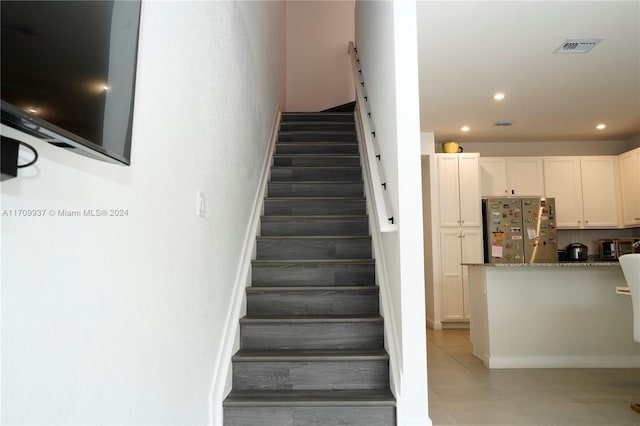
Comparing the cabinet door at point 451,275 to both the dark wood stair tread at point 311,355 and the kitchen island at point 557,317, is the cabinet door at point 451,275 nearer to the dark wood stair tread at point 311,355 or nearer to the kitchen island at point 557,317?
the kitchen island at point 557,317

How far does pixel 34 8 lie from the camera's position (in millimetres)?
785

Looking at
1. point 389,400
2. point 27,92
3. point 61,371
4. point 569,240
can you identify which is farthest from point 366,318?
point 569,240

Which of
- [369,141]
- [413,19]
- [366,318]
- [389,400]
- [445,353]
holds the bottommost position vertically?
[445,353]

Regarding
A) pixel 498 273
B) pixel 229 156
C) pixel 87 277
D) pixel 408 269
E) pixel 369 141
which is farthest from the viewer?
pixel 498 273

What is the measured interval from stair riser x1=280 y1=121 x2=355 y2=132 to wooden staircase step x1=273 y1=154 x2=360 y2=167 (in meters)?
0.93

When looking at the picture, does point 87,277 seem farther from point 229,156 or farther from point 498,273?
point 498,273

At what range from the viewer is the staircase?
2.25 meters

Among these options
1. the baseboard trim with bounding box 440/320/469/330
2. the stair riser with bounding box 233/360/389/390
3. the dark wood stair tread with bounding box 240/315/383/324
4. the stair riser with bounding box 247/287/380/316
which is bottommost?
the baseboard trim with bounding box 440/320/469/330

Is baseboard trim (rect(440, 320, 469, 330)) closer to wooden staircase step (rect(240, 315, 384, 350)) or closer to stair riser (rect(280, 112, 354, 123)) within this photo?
stair riser (rect(280, 112, 354, 123))

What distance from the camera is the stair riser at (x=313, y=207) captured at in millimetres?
3879

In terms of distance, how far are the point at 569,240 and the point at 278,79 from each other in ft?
17.0

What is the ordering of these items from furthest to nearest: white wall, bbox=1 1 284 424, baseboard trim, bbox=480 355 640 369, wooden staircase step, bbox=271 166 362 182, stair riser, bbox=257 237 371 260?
wooden staircase step, bbox=271 166 362 182
baseboard trim, bbox=480 355 640 369
stair riser, bbox=257 237 371 260
white wall, bbox=1 1 284 424

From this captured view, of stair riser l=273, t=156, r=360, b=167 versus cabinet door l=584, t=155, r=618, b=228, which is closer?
stair riser l=273, t=156, r=360, b=167

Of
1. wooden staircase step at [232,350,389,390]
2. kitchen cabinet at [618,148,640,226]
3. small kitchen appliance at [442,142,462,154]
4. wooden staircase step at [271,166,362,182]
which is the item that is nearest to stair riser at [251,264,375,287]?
wooden staircase step at [232,350,389,390]
